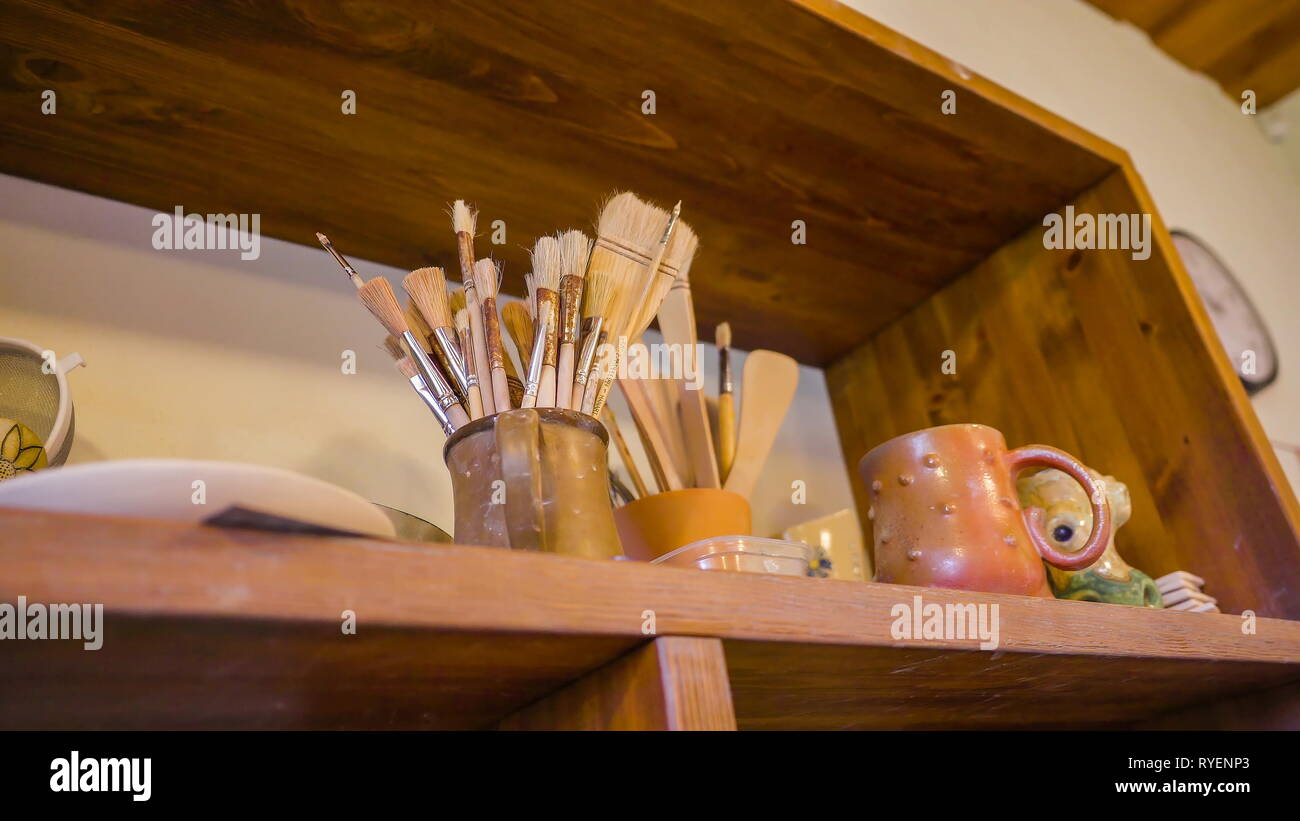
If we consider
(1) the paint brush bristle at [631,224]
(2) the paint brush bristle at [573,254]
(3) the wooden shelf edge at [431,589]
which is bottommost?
(3) the wooden shelf edge at [431,589]

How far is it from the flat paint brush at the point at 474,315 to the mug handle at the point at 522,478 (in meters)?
0.05

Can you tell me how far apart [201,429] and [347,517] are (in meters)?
0.46

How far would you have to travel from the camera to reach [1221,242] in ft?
4.53

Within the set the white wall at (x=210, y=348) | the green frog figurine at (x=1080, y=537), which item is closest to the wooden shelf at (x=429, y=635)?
the green frog figurine at (x=1080, y=537)

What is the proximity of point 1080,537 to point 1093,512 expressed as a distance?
10 cm

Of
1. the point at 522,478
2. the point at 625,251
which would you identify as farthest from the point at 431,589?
the point at 625,251

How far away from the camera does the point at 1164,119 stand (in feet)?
4.79

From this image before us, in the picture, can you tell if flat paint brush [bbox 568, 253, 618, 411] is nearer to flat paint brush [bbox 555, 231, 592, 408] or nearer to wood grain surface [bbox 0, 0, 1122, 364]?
flat paint brush [bbox 555, 231, 592, 408]

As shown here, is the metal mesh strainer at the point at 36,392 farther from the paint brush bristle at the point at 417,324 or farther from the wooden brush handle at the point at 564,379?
the wooden brush handle at the point at 564,379

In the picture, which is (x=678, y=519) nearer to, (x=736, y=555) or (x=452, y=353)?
(x=736, y=555)

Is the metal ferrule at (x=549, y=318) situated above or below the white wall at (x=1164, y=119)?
below

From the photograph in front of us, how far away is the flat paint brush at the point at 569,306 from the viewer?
24.4 inches

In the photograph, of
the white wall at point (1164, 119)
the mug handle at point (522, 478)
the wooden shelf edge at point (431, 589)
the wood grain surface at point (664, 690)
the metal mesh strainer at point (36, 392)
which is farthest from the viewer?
the white wall at point (1164, 119)
